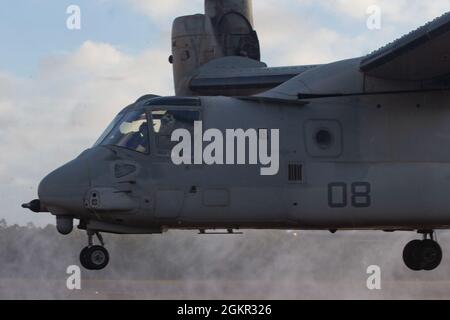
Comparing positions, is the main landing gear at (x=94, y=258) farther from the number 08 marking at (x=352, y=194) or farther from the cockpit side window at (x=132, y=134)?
the number 08 marking at (x=352, y=194)

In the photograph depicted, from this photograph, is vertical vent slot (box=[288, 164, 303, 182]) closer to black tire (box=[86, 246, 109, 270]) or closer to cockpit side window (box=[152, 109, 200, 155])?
cockpit side window (box=[152, 109, 200, 155])

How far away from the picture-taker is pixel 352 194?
15.5 metres

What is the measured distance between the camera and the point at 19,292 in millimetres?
18906

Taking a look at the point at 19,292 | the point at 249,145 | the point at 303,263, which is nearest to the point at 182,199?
the point at 249,145

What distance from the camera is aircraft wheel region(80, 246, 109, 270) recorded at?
15398 mm

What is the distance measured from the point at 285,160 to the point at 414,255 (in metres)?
3.54

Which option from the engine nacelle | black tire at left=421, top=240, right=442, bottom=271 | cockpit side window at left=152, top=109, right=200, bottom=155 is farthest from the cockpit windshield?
black tire at left=421, top=240, right=442, bottom=271

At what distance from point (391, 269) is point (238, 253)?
10.7 feet

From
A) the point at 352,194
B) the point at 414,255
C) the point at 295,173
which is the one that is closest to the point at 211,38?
the point at 414,255

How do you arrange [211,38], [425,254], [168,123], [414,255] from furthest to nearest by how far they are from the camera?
[211,38], [414,255], [425,254], [168,123]

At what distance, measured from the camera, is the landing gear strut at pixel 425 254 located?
17.6 meters

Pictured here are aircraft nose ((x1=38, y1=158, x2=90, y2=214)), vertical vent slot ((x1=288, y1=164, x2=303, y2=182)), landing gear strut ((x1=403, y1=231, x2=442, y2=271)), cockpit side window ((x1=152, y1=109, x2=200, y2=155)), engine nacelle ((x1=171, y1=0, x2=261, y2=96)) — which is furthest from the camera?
engine nacelle ((x1=171, y1=0, x2=261, y2=96))

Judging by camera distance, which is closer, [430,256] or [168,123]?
[168,123]

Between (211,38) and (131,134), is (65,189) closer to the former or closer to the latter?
(131,134)
